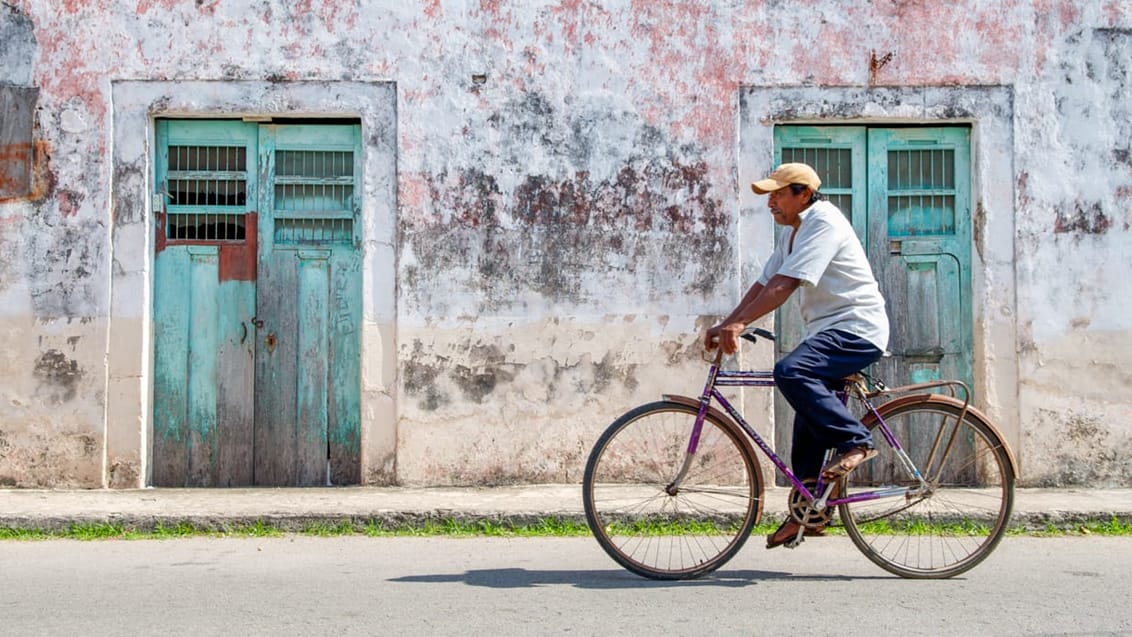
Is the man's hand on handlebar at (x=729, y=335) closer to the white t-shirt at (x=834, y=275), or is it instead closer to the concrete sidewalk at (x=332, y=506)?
the white t-shirt at (x=834, y=275)

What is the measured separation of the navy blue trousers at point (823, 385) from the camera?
15.7ft

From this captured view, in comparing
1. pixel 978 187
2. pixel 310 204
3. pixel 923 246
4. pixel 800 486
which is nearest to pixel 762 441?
pixel 800 486

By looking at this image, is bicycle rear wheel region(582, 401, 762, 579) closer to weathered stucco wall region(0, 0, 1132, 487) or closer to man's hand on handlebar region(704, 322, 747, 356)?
man's hand on handlebar region(704, 322, 747, 356)

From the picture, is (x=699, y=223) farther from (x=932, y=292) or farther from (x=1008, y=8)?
(x=1008, y=8)

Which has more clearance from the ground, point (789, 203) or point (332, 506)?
point (789, 203)

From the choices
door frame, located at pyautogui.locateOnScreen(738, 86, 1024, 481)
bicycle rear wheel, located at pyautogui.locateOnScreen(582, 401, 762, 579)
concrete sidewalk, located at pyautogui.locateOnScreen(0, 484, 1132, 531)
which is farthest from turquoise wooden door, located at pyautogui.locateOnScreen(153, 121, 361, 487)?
bicycle rear wheel, located at pyautogui.locateOnScreen(582, 401, 762, 579)

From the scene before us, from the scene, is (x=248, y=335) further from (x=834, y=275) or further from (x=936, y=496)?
(x=936, y=496)

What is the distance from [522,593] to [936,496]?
180 centimetres

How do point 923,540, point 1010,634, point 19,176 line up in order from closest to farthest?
point 1010,634
point 923,540
point 19,176

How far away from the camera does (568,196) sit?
25.8 feet

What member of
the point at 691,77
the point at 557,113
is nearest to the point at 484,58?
the point at 557,113

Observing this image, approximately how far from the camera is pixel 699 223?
25.8 feet

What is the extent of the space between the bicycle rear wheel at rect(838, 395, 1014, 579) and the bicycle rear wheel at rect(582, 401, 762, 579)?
17.2 inches

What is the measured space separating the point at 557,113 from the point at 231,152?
82.7 inches
